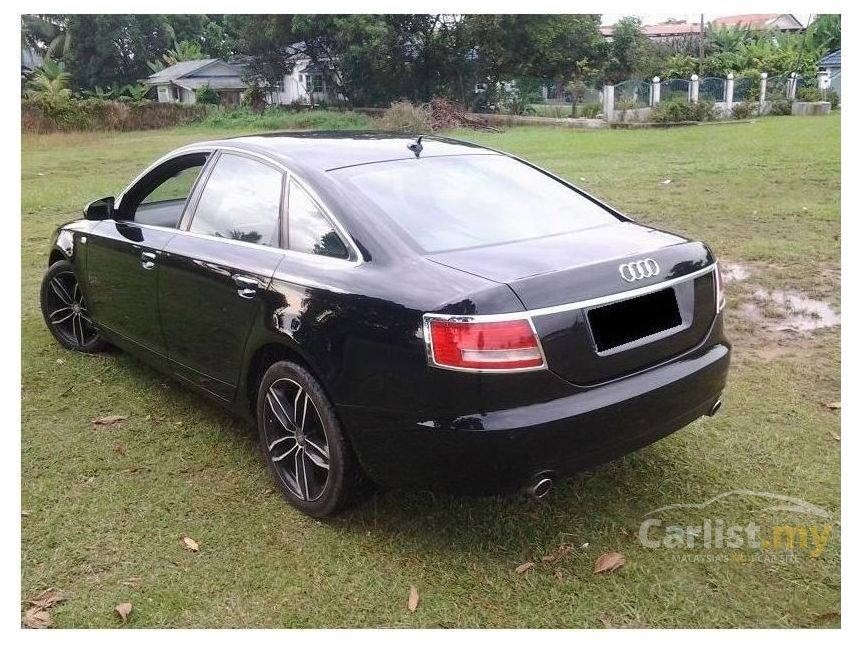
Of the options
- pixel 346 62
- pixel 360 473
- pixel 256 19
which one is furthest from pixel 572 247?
pixel 256 19

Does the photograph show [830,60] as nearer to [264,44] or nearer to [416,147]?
[264,44]

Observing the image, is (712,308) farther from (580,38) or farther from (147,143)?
(580,38)

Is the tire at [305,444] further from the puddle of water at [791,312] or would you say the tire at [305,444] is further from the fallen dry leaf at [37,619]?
the puddle of water at [791,312]

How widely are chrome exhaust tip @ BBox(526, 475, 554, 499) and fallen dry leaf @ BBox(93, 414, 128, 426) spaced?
253 centimetres

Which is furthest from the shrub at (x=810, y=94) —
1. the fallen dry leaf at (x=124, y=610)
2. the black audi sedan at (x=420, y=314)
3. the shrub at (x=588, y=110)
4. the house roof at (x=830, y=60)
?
the fallen dry leaf at (x=124, y=610)

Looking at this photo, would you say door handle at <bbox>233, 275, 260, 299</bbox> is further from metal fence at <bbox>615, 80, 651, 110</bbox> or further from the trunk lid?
metal fence at <bbox>615, 80, 651, 110</bbox>

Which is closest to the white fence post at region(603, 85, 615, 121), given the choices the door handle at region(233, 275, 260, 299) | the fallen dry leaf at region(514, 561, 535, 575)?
the door handle at region(233, 275, 260, 299)

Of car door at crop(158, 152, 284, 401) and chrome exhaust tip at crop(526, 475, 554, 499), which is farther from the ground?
car door at crop(158, 152, 284, 401)

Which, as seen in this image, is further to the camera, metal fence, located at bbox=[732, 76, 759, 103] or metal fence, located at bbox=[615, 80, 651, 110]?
metal fence, located at bbox=[615, 80, 651, 110]

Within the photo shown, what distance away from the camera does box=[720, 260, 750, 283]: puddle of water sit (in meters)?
6.26

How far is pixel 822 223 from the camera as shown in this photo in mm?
7930

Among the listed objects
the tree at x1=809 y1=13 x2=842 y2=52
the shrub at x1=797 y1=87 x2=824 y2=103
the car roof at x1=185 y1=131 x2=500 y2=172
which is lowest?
the car roof at x1=185 y1=131 x2=500 y2=172

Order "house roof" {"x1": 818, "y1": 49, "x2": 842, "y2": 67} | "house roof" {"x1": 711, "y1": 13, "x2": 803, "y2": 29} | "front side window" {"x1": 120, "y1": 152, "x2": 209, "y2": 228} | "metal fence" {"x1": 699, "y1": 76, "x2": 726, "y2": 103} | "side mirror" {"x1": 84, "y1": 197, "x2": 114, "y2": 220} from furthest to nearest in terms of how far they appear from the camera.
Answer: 1. "house roof" {"x1": 711, "y1": 13, "x2": 803, "y2": 29}
2. "metal fence" {"x1": 699, "y1": 76, "x2": 726, "y2": 103}
3. "house roof" {"x1": 818, "y1": 49, "x2": 842, "y2": 67}
4. "side mirror" {"x1": 84, "y1": 197, "x2": 114, "y2": 220}
5. "front side window" {"x1": 120, "y1": 152, "x2": 209, "y2": 228}
